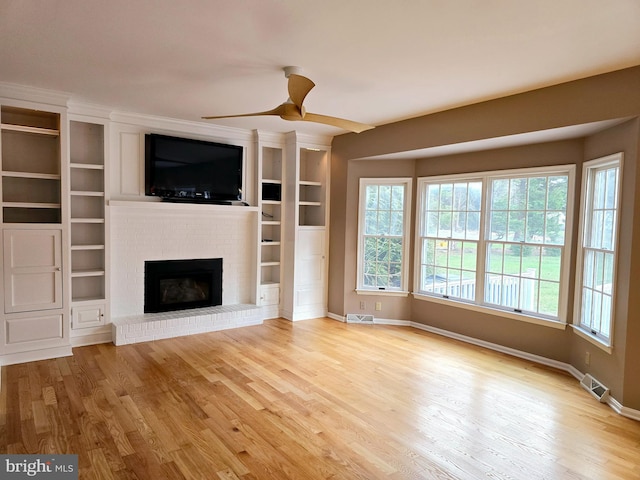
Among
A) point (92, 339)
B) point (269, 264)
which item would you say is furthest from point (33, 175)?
point (269, 264)

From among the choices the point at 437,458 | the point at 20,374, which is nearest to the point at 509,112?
the point at 437,458

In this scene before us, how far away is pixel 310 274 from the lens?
6164 millimetres

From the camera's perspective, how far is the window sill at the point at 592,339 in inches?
A: 137

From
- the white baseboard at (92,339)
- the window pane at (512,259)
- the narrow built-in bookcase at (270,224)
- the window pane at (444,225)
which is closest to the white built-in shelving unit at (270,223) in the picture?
the narrow built-in bookcase at (270,224)

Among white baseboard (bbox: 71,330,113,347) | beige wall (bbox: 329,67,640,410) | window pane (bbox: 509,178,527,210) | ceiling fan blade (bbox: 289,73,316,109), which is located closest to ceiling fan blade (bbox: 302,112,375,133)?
ceiling fan blade (bbox: 289,73,316,109)

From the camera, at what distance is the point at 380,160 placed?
582cm

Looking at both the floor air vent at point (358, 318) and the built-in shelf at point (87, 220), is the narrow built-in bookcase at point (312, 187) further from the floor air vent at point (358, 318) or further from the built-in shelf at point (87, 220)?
the built-in shelf at point (87, 220)

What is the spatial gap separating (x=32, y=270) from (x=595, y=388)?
5.61 m

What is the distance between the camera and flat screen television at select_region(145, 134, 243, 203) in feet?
16.6

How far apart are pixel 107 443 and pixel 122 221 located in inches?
118

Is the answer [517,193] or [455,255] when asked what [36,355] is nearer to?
[455,255]

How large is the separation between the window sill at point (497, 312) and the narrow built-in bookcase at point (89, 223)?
4.13 metres

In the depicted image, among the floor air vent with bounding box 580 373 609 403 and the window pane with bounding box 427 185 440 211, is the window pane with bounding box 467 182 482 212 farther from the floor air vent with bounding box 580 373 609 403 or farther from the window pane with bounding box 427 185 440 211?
the floor air vent with bounding box 580 373 609 403

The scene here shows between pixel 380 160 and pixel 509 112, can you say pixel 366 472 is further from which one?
pixel 380 160
